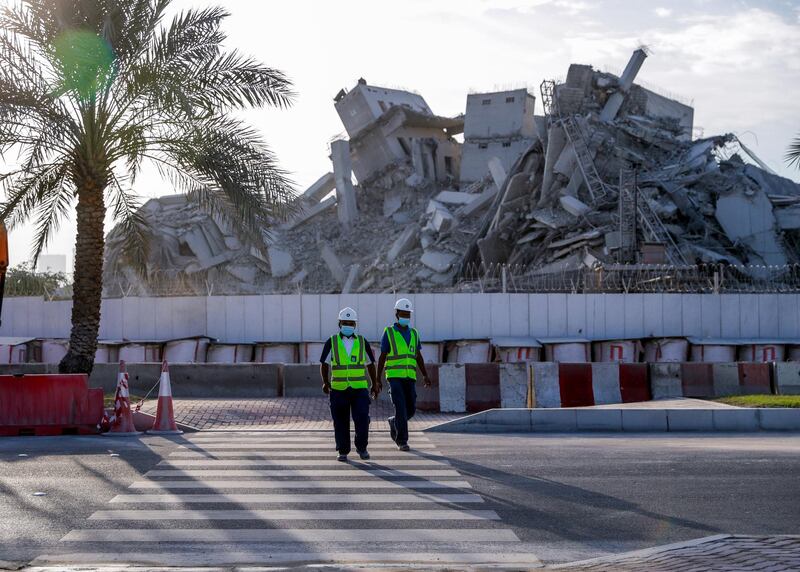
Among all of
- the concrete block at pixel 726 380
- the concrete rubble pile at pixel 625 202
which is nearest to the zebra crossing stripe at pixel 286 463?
the concrete block at pixel 726 380

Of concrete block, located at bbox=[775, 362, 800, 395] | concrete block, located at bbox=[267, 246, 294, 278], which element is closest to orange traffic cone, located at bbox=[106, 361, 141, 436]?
concrete block, located at bbox=[775, 362, 800, 395]

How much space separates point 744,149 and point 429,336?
92.1ft

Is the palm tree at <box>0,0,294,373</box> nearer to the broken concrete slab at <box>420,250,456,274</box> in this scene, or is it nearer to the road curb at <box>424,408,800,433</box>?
the road curb at <box>424,408,800,433</box>

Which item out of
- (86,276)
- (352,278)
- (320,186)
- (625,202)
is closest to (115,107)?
(86,276)

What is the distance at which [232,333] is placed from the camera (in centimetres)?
2605

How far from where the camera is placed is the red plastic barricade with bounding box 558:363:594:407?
18.0m

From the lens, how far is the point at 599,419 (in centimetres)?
1504

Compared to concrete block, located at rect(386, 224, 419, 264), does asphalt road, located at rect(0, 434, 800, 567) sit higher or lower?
lower

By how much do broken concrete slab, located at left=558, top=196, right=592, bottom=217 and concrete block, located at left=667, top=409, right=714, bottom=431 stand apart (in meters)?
26.6

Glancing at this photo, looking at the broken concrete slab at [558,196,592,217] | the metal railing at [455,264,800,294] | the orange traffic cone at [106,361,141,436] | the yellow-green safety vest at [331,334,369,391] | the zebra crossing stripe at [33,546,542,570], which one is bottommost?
the zebra crossing stripe at [33,546,542,570]

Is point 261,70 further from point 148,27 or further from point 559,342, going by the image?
point 559,342

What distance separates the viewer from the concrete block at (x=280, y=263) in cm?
5547

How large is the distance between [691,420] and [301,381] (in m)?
7.50

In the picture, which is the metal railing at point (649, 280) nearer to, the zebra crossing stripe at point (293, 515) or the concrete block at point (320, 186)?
the zebra crossing stripe at point (293, 515)
